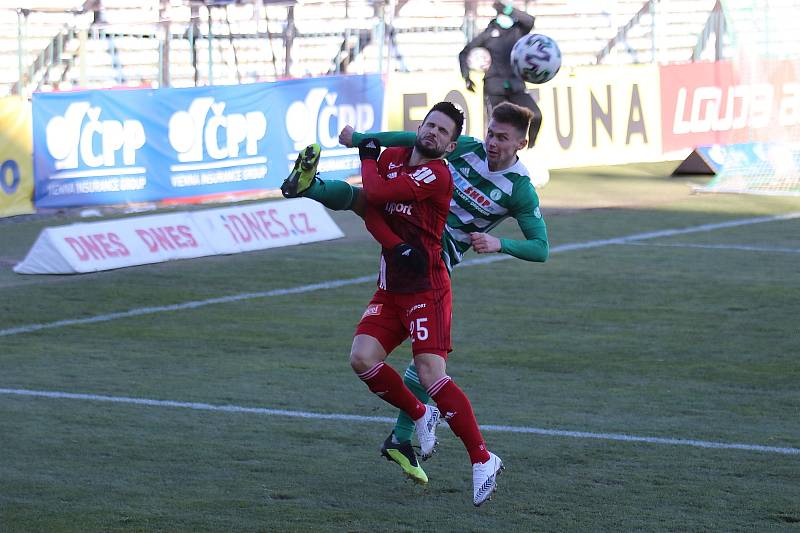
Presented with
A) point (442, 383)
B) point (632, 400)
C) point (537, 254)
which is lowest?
point (632, 400)

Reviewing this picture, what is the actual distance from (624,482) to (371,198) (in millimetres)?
1893

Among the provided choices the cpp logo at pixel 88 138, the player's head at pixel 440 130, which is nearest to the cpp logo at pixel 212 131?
the cpp logo at pixel 88 138

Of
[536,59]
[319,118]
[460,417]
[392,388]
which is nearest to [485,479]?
[460,417]

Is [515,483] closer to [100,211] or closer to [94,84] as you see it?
[100,211]

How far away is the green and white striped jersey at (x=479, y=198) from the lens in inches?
273

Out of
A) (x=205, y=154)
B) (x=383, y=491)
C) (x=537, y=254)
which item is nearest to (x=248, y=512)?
(x=383, y=491)

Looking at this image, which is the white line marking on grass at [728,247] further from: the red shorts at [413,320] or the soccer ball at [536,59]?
the red shorts at [413,320]

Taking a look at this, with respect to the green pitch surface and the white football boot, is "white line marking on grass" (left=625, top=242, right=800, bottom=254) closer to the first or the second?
the green pitch surface

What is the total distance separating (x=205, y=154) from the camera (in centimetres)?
1956

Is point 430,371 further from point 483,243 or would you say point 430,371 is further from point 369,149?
point 369,149

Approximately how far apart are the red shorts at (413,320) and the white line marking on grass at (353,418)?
1444mm

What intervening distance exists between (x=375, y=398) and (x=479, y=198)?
2349 mm

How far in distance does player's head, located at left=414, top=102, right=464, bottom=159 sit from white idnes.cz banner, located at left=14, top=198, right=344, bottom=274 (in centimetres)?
781

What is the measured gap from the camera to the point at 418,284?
22.2 feet
